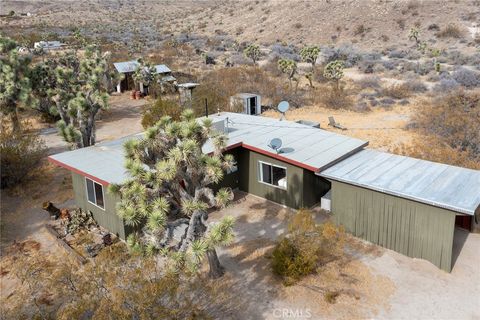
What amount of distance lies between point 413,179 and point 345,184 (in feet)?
7.96

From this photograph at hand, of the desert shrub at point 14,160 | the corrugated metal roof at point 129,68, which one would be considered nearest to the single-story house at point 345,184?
the desert shrub at point 14,160

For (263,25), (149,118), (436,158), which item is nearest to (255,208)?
(436,158)

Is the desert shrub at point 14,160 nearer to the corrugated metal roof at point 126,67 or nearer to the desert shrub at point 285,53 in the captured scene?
the corrugated metal roof at point 126,67

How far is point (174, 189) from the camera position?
12039mm

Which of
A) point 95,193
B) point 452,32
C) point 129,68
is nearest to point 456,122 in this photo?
point 95,193

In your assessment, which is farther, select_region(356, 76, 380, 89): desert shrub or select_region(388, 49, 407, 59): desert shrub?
select_region(388, 49, 407, 59): desert shrub

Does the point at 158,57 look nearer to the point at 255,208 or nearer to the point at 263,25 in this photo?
the point at 263,25

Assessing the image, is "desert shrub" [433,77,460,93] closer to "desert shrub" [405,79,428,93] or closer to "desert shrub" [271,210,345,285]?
"desert shrub" [405,79,428,93]

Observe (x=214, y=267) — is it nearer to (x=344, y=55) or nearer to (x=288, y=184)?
(x=288, y=184)

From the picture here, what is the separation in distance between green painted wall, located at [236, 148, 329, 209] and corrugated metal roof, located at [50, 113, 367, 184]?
0.59 meters

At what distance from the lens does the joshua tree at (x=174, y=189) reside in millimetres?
10898

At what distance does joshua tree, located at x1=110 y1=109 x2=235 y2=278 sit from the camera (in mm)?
10898

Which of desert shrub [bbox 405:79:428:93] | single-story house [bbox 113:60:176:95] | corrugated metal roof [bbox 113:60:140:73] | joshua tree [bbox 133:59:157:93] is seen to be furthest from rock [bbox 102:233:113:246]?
desert shrub [bbox 405:79:428:93]

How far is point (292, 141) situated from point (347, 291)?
8.16 metres
